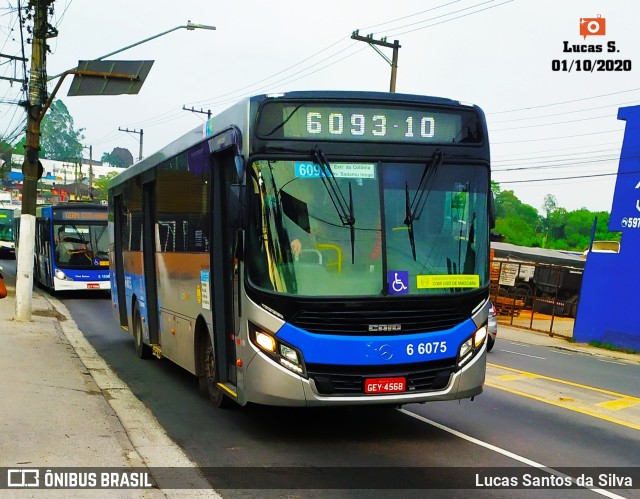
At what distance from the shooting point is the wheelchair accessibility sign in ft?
24.1

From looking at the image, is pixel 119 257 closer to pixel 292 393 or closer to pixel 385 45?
pixel 292 393

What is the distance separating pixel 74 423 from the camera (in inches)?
311

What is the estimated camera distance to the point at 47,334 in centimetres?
1562

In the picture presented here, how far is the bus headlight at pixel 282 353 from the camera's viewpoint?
7207mm

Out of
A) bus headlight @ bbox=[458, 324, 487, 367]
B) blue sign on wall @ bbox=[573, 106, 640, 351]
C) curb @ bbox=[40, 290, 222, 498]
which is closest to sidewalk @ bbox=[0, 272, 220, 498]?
curb @ bbox=[40, 290, 222, 498]

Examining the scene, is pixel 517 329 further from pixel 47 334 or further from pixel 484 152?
pixel 484 152

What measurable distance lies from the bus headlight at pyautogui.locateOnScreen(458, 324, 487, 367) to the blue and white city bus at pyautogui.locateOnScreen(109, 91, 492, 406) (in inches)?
0.7

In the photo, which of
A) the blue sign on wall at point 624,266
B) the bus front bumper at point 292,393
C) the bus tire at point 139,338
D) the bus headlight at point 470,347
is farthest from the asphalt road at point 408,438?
the blue sign on wall at point 624,266

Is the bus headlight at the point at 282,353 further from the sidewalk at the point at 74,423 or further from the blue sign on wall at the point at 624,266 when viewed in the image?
the blue sign on wall at the point at 624,266

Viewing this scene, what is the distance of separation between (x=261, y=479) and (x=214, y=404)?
3.19 metres

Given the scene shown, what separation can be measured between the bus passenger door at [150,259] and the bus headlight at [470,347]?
6.03 m

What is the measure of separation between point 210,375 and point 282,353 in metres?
2.43

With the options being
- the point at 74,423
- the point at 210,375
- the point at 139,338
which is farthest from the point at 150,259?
the point at 74,423

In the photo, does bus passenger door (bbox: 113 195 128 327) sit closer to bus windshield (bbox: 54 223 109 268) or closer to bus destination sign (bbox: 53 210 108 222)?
bus windshield (bbox: 54 223 109 268)
